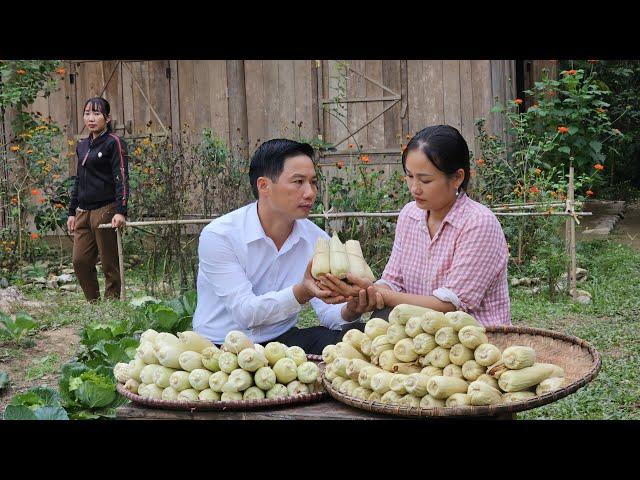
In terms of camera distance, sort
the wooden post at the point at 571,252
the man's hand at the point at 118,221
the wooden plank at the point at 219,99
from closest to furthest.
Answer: the wooden post at the point at 571,252 < the man's hand at the point at 118,221 < the wooden plank at the point at 219,99

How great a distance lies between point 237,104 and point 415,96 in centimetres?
213

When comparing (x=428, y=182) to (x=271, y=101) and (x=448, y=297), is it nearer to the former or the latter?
(x=448, y=297)

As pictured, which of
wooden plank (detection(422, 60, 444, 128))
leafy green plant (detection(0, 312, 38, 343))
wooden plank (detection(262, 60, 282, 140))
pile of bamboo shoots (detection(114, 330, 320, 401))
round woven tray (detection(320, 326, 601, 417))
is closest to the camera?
round woven tray (detection(320, 326, 601, 417))

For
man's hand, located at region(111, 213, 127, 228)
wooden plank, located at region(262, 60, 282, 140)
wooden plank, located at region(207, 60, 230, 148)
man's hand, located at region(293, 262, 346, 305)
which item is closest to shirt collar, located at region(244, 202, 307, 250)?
man's hand, located at region(293, 262, 346, 305)

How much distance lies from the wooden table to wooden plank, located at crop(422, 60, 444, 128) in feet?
23.8

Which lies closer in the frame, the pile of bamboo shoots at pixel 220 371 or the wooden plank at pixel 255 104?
the pile of bamboo shoots at pixel 220 371

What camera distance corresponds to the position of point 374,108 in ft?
33.4

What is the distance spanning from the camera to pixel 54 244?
34.8ft

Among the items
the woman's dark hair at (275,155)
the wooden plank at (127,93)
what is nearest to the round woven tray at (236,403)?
the woman's dark hair at (275,155)

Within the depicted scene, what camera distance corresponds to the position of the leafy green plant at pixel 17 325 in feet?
20.9

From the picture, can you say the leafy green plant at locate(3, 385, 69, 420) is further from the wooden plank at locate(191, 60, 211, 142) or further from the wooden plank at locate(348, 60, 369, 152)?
the wooden plank at locate(191, 60, 211, 142)

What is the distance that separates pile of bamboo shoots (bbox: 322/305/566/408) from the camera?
2.70m

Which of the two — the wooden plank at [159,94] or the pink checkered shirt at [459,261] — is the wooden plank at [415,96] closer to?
the wooden plank at [159,94]

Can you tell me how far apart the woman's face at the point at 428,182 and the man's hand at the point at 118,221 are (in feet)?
14.6
